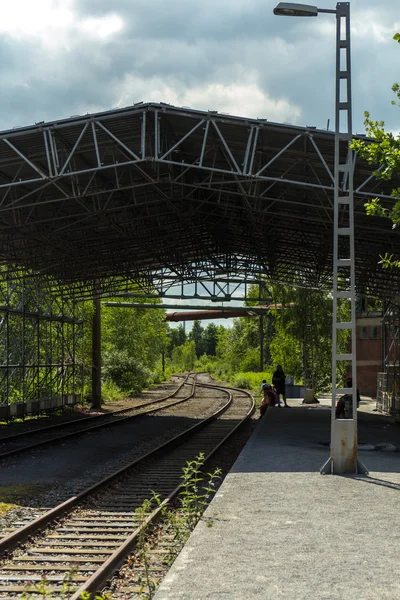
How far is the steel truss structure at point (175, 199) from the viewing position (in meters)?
17.4

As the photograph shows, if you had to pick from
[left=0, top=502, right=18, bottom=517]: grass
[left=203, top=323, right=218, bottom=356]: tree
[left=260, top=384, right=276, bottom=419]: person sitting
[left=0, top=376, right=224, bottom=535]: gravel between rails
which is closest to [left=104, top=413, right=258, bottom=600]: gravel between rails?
[left=0, top=376, right=224, bottom=535]: gravel between rails

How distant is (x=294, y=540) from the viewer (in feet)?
22.8

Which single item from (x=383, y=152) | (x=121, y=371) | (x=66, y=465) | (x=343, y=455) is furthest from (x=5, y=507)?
(x=121, y=371)

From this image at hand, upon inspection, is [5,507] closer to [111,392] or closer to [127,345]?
[111,392]

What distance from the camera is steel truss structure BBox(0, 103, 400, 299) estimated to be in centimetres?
1738

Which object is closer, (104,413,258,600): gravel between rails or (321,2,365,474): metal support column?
(104,413,258,600): gravel between rails

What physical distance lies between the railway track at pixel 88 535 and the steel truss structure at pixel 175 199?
23.8 feet

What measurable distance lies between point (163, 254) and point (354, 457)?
2127 centimetres

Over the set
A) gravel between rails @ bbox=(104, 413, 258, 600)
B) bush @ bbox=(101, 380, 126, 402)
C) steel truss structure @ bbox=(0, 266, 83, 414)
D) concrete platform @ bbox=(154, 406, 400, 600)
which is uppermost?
steel truss structure @ bbox=(0, 266, 83, 414)

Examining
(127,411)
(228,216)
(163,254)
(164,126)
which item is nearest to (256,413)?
(127,411)

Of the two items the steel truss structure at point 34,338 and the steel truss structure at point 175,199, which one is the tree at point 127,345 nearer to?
the steel truss structure at point 34,338

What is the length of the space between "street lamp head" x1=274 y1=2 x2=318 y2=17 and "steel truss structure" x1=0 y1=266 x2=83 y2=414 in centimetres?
1747

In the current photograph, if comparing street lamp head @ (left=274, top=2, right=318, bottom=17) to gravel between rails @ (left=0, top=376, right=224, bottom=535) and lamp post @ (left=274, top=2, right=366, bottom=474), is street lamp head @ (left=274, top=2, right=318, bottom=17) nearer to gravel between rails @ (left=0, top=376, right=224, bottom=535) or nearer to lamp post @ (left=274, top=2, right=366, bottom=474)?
lamp post @ (left=274, top=2, right=366, bottom=474)

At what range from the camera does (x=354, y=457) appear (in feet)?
37.0
